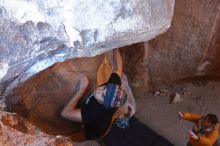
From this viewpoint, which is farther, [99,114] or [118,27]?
[99,114]

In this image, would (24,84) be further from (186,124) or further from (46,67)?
(186,124)

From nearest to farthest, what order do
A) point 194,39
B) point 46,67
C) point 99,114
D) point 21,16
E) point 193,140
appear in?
point 21,16 < point 46,67 < point 99,114 < point 193,140 < point 194,39

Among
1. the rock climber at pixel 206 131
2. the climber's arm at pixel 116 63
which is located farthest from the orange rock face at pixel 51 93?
the rock climber at pixel 206 131

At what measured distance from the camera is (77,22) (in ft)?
5.32

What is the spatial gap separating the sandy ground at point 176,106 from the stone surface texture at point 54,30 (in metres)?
1.22

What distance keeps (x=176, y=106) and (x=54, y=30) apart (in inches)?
60.4

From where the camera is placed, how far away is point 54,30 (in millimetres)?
1610

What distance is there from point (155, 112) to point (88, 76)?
3.42 feet

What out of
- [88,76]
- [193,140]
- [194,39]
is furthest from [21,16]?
[194,39]

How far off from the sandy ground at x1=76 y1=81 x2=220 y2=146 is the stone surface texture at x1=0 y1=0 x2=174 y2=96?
1.22m

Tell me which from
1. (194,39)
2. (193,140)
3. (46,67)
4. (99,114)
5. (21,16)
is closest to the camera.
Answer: (21,16)

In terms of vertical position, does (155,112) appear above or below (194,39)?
below

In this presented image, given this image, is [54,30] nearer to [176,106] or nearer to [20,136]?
[20,136]

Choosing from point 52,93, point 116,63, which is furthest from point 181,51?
point 52,93
